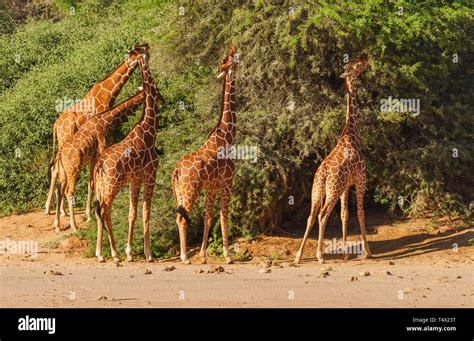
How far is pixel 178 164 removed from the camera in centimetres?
1376

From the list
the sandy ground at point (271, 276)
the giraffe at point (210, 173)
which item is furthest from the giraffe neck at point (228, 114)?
the sandy ground at point (271, 276)

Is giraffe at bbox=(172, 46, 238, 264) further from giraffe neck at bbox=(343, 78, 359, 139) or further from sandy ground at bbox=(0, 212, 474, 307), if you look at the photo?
giraffe neck at bbox=(343, 78, 359, 139)

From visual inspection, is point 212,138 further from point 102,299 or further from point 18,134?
point 18,134

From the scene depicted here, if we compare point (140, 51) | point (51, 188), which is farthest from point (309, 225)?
point (51, 188)

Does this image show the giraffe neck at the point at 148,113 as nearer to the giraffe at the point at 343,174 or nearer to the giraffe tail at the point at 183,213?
the giraffe tail at the point at 183,213

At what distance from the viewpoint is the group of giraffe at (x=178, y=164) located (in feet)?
45.0

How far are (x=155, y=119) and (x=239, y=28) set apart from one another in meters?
3.01

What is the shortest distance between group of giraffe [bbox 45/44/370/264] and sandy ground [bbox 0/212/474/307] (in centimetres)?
61

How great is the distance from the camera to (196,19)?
1770 cm

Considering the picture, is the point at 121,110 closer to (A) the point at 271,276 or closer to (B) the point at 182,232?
(B) the point at 182,232

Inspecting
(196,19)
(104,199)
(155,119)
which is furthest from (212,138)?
(196,19)

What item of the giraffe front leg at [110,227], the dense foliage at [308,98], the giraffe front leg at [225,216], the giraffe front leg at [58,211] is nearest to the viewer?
the giraffe front leg at [110,227]

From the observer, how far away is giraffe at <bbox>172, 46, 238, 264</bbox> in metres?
13.7

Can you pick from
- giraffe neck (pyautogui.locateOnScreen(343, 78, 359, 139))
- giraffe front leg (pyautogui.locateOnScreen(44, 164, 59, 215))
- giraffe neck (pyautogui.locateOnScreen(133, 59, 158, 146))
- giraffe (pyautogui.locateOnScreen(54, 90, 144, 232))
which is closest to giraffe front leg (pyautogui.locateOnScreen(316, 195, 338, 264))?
giraffe neck (pyautogui.locateOnScreen(343, 78, 359, 139))
